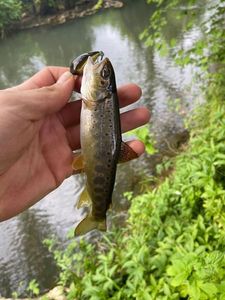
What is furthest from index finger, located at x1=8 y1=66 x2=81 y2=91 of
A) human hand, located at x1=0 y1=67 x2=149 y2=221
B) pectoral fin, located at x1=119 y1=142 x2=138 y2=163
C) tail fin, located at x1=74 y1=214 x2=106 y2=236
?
tail fin, located at x1=74 y1=214 x2=106 y2=236

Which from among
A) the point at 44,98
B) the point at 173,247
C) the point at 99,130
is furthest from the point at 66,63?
the point at 99,130

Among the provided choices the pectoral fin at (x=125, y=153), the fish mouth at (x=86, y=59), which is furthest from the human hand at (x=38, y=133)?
the pectoral fin at (x=125, y=153)

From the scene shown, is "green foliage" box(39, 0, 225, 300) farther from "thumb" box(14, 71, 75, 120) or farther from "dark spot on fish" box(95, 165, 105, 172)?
"thumb" box(14, 71, 75, 120)

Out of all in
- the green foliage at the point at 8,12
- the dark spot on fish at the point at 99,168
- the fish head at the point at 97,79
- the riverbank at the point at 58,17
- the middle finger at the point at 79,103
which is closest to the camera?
the fish head at the point at 97,79

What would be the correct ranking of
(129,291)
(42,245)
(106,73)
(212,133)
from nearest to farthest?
(106,73)
(129,291)
(212,133)
(42,245)

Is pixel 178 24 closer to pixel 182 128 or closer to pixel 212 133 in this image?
pixel 182 128

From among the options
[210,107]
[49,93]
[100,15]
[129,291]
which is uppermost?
[49,93]

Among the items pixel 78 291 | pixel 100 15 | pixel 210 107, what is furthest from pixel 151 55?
pixel 100 15

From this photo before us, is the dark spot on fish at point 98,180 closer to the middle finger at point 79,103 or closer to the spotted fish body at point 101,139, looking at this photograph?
the spotted fish body at point 101,139
